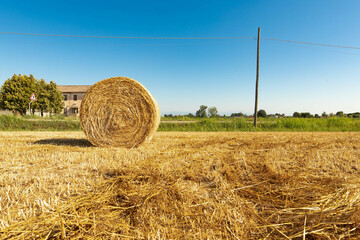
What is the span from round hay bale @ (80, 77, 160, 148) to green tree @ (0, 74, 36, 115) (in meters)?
39.1

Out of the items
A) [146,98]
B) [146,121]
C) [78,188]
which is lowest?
[78,188]

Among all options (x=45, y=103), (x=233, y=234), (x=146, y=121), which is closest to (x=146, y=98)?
(x=146, y=121)

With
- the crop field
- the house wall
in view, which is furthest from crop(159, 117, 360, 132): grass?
the house wall

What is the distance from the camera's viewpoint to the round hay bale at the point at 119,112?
19.6 feet

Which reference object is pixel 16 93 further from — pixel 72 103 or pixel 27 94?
pixel 72 103

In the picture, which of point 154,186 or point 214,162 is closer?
point 154,186

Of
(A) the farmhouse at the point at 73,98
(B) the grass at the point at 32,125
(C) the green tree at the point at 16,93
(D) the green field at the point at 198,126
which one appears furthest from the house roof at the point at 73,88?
(D) the green field at the point at 198,126

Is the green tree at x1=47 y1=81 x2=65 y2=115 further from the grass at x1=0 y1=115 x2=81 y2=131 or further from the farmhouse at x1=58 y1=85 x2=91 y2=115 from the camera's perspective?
the grass at x1=0 y1=115 x2=81 y2=131

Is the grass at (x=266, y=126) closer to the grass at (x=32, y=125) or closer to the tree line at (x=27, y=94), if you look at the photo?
the grass at (x=32, y=125)

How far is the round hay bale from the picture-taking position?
19.6 ft

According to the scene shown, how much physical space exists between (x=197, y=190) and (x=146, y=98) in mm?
4019

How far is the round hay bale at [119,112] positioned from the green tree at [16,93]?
3914 cm

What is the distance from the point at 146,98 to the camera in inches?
236

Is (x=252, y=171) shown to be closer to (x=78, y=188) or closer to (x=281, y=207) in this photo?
(x=281, y=207)
